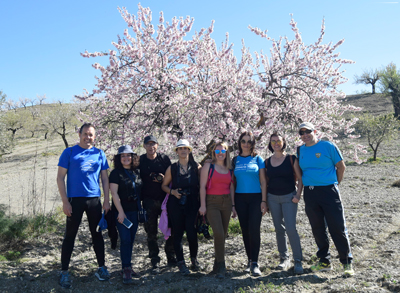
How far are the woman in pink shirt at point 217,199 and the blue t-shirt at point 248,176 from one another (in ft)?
0.45

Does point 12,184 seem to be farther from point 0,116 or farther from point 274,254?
point 274,254

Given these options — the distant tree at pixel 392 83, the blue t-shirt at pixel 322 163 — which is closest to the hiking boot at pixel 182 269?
the blue t-shirt at pixel 322 163

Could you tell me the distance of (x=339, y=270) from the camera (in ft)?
14.1

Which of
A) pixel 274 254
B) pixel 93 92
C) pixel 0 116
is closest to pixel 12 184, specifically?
pixel 0 116

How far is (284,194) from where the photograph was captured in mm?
4320

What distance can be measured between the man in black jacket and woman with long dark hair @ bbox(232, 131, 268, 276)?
45.9 inches

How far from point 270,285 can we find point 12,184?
1843 centimetres

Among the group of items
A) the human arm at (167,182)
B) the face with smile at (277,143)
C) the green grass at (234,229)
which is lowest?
the green grass at (234,229)

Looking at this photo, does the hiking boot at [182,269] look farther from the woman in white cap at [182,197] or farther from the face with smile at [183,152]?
the face with smile at [183,152]

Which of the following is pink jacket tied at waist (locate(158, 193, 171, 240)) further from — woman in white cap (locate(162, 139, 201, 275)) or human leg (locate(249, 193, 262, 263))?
human leg (locate(249, 193, 262, 263))

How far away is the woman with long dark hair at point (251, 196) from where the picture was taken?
4.29 m

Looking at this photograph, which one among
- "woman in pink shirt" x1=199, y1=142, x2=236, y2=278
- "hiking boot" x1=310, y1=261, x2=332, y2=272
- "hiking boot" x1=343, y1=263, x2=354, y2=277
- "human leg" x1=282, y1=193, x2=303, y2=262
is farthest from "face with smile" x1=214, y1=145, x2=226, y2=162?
"hiking boot" x1=343, y1=263, x2=354, y2=277

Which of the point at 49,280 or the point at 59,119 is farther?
the point at 59,119

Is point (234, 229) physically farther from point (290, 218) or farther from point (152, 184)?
point (152, 184)
